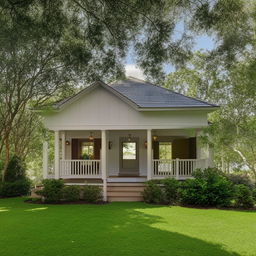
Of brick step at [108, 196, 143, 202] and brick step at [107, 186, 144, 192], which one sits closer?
brick step at [108, 196, 143, 202]

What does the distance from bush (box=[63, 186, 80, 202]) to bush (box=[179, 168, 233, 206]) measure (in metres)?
4.35

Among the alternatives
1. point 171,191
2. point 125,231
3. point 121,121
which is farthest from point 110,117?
point 125,231

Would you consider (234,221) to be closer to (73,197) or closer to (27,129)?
(73,197)

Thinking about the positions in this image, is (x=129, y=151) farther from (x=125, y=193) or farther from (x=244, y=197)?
(x=244, y=197)

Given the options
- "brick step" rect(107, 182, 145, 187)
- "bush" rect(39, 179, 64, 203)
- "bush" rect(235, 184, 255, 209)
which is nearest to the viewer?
"bush" rect(235, 184, 255, 209)

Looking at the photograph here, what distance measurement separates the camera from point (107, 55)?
7.20 metres

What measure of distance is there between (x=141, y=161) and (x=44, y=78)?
6.54 meters

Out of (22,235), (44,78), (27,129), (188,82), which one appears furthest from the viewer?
(188,82)

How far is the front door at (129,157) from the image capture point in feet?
50.1

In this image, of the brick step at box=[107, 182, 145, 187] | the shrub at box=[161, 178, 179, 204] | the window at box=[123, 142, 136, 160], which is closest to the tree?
the shrub at box=[161, 178, 179, 204]

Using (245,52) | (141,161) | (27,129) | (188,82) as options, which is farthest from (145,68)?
(188,82)

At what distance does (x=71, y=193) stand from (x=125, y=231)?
5265mm

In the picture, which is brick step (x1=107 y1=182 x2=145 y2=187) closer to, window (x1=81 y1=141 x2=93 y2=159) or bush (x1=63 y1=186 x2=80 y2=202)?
bush (x1=63 y1=186 x2=80 y2=202)

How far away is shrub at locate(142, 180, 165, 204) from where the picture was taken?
38.5 ft
